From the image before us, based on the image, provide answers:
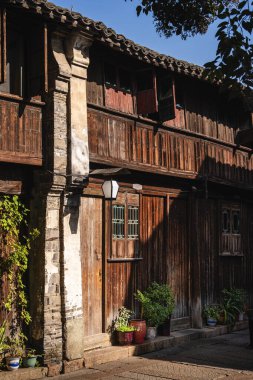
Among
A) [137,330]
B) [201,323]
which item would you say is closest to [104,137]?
[137,330]

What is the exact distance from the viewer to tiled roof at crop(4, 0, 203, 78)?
9609 mm

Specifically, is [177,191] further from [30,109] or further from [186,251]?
[30,109]

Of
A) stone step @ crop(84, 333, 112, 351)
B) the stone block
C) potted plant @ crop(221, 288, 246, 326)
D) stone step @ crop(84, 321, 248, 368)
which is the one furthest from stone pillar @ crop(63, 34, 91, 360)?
potted plant @ crop(221, 288, 246, 326)

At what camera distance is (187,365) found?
1086 cm

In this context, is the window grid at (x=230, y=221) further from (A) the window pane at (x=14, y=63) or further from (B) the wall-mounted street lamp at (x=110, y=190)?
(A) the window pane at (x=14, y=63)

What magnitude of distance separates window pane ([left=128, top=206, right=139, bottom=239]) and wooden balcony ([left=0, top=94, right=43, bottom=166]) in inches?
124

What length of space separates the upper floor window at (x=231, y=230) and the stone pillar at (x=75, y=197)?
6.41 m

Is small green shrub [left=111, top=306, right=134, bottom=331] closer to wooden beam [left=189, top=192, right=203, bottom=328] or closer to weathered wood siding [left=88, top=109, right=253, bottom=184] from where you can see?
wooden beam [left=189, top=192, right=203, bottom=328]

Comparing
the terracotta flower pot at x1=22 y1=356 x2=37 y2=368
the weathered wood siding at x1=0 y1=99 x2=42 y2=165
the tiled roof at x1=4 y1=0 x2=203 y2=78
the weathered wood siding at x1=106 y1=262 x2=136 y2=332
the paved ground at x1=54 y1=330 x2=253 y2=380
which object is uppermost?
the tiled roof at x1=4 y1=0 x2=203 y2=78

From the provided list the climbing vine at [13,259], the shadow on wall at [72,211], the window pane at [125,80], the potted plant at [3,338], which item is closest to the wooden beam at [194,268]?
the window pane at [125,80]

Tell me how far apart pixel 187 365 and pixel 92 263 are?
9.12ft

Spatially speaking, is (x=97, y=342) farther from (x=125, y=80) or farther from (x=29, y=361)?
(x=125, y=80)

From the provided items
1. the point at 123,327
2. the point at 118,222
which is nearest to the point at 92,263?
the point at 118,222

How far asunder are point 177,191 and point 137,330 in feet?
13.1
